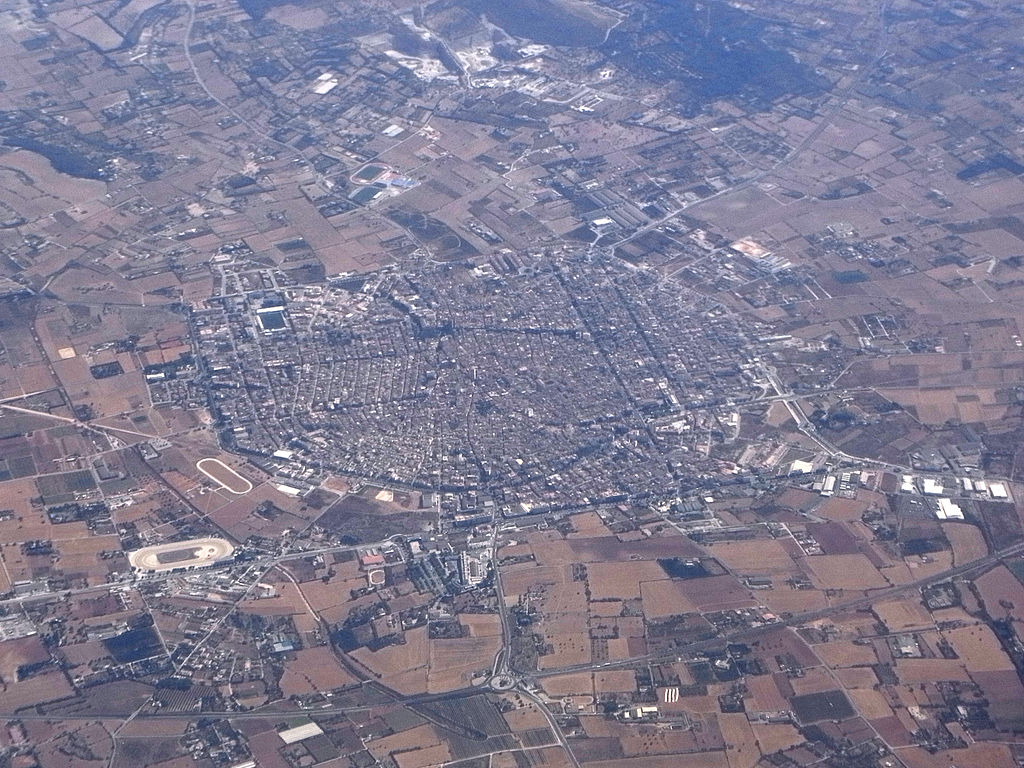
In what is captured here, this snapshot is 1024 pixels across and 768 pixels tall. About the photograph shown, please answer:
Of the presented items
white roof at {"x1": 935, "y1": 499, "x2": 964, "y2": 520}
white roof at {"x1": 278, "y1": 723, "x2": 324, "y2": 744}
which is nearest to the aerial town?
white roof at {"x1": 278, "y1": 723, "x2": 324, "y2": 744}

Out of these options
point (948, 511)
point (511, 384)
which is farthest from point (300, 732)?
point (948, 511)

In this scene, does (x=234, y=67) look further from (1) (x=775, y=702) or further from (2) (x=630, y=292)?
(1) (x=775, y=702)

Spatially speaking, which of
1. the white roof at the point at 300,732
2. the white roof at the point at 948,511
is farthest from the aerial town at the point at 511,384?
the white roof at the point at 948,511

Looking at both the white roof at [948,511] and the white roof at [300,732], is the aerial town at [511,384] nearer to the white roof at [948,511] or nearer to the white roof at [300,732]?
the white roof at [300,732]

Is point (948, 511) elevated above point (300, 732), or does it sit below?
below

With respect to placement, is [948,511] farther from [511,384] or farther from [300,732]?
[300,732]
